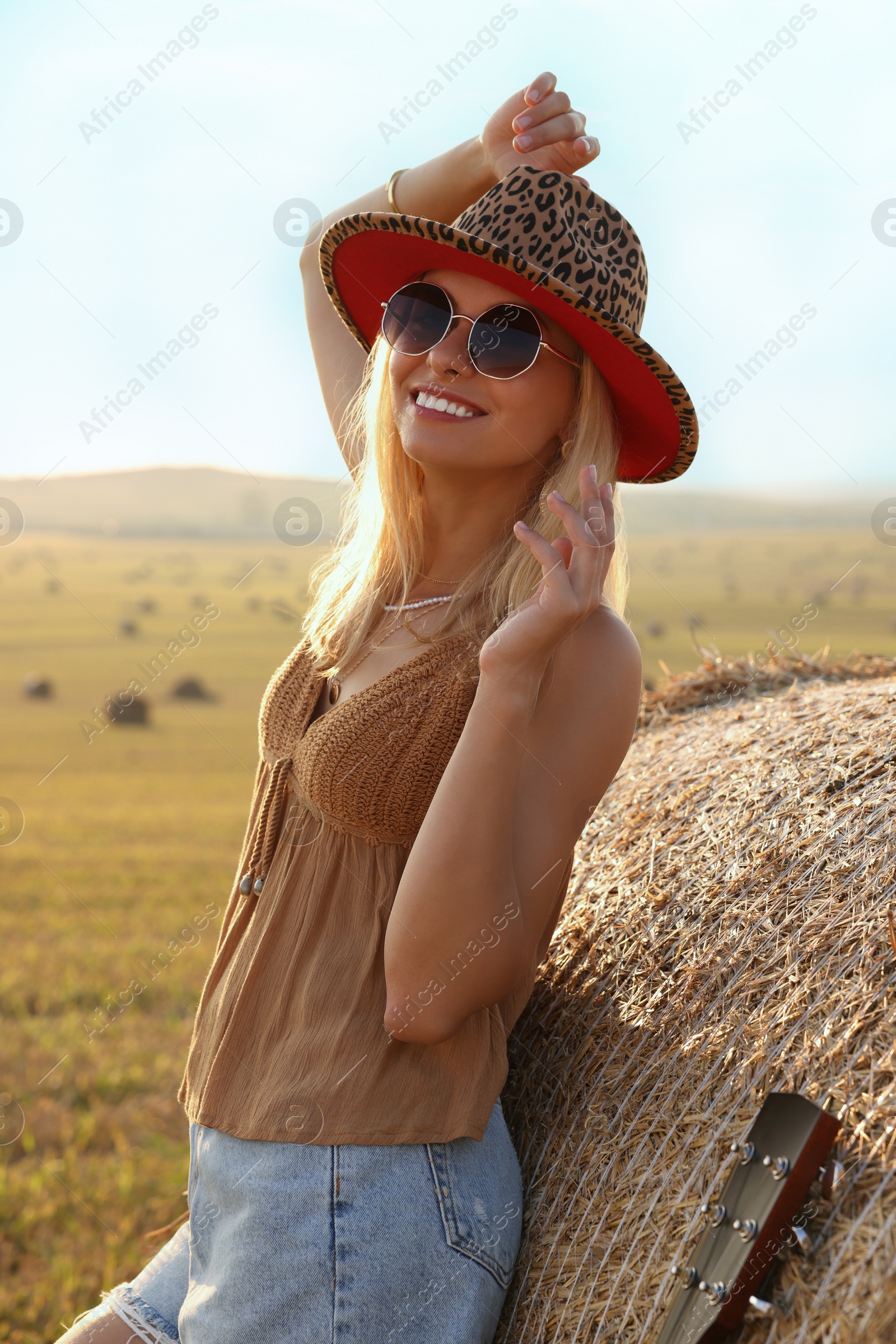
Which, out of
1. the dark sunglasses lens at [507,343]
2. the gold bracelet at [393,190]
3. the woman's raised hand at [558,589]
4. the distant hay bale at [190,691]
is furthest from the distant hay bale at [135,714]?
the woman's raised hand at [558,589]

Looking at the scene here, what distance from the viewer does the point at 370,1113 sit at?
5.83 ft

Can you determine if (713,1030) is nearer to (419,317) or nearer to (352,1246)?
(352,1246)

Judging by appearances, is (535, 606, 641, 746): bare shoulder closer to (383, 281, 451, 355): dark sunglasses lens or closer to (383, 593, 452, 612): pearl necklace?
(383, 593, 452, 612): pearl necklace

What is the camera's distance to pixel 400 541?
236 centimetres

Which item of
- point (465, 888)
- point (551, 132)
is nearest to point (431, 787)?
point (465, 888)

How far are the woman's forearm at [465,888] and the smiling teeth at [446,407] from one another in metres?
0.62

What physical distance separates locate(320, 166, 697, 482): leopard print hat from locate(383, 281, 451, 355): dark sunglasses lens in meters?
0.08

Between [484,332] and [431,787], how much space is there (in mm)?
892

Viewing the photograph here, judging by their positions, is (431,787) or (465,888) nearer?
(465,888)

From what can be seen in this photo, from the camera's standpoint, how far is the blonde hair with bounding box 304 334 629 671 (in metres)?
2.08

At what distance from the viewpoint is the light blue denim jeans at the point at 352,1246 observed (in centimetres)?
168

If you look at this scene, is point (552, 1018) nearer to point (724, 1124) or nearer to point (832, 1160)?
point (724, 1124)

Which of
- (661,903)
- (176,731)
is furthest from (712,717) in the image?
(176,731)

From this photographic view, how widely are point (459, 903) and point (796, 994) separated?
0.61m
